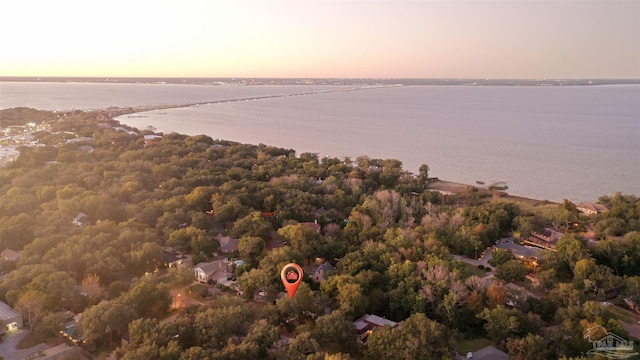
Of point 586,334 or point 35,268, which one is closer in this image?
point 586,334

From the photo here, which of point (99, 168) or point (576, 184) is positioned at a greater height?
point (99, 168)

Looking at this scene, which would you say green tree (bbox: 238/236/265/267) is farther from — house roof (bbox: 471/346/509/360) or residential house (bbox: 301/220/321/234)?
house roof (bbox: 471/346/509/360)

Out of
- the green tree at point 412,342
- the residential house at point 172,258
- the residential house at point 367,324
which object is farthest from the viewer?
the residential house at point 172,258

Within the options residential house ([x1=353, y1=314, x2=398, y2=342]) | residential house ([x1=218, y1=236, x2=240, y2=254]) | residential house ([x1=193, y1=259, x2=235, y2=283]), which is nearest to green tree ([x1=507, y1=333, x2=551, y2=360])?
residential house ([x1=353, y1=314, x2=398, y2=342])

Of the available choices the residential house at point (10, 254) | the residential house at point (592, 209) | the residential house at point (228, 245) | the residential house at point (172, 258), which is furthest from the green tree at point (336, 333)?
the residential house at point (592, 209)

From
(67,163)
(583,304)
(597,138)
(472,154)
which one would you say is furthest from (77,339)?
(597,138)

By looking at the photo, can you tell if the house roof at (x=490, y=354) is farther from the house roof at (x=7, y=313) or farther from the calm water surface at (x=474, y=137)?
the calm water surface at (x=474, y=137)

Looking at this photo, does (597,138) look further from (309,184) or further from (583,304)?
(583,304)

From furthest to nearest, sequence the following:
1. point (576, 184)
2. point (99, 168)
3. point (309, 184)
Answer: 1. point (576, 184)
2. point (99, 168)
3. point (309, 184)
